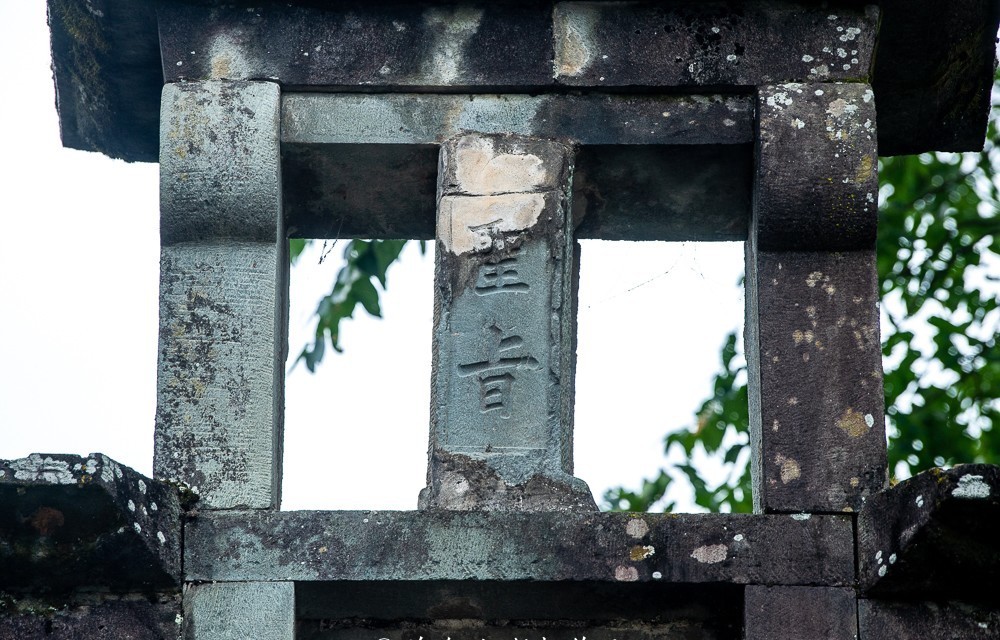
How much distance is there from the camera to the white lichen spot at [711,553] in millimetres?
5043

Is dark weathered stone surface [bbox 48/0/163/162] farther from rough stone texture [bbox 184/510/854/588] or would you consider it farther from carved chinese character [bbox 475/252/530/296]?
rough stone texture [bbox 184/510/854/588]

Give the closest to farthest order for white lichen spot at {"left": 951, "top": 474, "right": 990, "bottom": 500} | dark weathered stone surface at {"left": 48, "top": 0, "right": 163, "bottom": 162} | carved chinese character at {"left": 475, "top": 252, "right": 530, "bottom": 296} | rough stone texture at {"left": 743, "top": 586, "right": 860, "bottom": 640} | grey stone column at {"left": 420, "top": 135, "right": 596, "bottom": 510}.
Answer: white lichen spot at {"left": 951, "top": 474, "right": 990, "bottom": 500} < rough stone texture at {"left": 743, "top": 586, "right": 860, "bottom": 640} < grey stone column at {"left": 420, "top": 135, "right": 596, "bottom": 510} < carved chinese character at {"left": 475, "top": 252, "right": 530, "bottom": 296} < dark weathered stone surface at {"left": 48, "top": 0, "right": 163, "bottom": 162}

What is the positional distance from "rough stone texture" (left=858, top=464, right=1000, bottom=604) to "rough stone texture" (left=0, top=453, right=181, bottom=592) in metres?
1.86

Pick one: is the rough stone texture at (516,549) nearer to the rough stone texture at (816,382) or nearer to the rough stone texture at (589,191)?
the rough stone texture at (816,382)

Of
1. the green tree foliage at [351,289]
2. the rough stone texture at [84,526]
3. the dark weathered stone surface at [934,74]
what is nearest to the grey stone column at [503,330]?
the rough stone texture at [84,526]

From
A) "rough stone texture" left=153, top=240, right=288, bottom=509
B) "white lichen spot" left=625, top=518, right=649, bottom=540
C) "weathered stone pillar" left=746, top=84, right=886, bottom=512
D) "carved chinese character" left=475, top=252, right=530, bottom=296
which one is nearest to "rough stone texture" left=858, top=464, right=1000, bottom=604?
"weathered stone pillar" left=746, top=84, right=886, bottom=512

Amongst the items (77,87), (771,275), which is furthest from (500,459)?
(77,87)

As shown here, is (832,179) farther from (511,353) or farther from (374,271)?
(374,271)

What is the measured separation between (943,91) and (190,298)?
8.14ft

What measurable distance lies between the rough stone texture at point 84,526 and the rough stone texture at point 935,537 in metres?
1.86

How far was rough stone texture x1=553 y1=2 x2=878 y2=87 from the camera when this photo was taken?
18.3 ft

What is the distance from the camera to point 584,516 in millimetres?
5074

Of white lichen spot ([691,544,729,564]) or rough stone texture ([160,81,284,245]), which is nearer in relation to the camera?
white lichen spot ([691,544,729,564])

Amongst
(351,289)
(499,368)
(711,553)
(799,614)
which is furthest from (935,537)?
(351,289)
